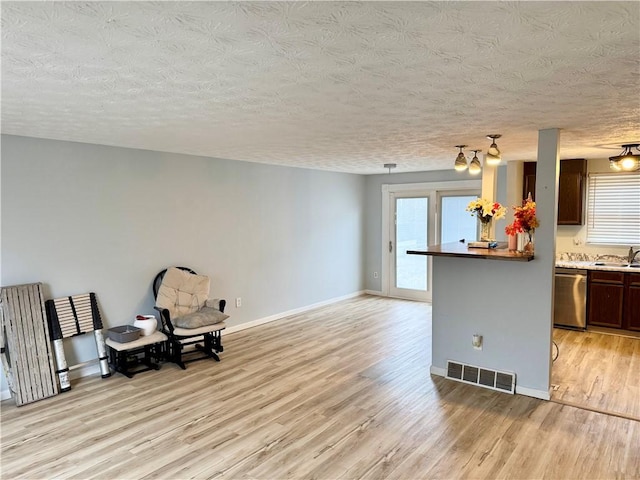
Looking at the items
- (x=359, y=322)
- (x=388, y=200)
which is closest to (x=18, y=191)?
(x=359, y=322)

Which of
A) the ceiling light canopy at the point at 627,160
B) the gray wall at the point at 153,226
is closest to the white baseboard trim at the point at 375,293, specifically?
the gray wall at the point at 153,226

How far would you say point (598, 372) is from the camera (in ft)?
14.1

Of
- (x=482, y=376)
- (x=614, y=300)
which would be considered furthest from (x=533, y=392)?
(x=614, y=300)

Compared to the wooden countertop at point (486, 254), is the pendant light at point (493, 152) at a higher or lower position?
higher

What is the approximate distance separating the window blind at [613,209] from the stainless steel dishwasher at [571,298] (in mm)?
802

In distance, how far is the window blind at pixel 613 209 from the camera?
577 cm

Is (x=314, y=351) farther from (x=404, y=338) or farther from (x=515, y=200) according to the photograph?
(x=515, y=200)

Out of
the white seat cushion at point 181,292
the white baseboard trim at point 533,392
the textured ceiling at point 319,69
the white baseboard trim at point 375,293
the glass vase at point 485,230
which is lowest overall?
the white baseboard trim at point 375,293

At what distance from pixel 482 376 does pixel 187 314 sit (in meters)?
3.06

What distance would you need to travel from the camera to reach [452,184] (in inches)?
276

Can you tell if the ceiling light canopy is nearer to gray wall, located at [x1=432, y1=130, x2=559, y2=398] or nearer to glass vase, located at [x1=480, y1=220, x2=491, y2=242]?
gray wall, located at [x1=432, y1=130, x2=559, y2=398]

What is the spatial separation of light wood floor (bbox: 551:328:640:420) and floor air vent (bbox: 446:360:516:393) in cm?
37

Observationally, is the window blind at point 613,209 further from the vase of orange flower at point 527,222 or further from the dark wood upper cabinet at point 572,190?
the vase of orange flower at point 527,222

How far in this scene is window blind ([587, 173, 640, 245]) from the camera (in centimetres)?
577
